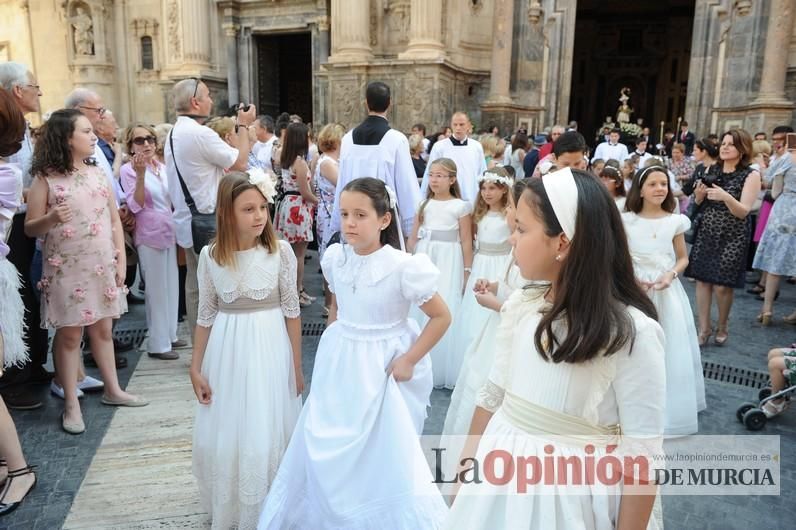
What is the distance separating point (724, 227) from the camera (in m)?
5.39

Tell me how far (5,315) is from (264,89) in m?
16.2

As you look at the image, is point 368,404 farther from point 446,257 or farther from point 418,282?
point 446,257

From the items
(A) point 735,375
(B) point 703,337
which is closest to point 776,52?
(B) point 703,337

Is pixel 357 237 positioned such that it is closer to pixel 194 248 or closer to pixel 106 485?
pixel 106 485

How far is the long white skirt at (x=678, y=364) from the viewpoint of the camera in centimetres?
373

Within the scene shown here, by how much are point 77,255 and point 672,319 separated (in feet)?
13.0

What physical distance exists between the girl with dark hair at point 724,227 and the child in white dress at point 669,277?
1542 millimetres

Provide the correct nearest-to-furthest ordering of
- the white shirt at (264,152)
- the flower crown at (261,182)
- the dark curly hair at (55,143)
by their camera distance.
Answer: the flower crown at (261,182) < the dark curly hair at (55,143) < the white shirt at (264,152)

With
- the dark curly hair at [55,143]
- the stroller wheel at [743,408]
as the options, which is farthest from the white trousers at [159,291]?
the stroller wheel at [743,408]

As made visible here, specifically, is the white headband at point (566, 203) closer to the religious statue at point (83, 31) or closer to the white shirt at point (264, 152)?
the white shirt at point (264, 152)

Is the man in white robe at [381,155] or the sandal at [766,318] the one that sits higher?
the man in white robe at [381,155]

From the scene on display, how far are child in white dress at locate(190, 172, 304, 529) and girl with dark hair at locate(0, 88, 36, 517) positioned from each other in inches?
41.7

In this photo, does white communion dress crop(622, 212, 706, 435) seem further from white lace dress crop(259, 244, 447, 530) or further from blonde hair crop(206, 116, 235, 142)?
blonde hair crop(206, 116, 235, 142)

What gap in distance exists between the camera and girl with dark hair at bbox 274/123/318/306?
6.06 m
